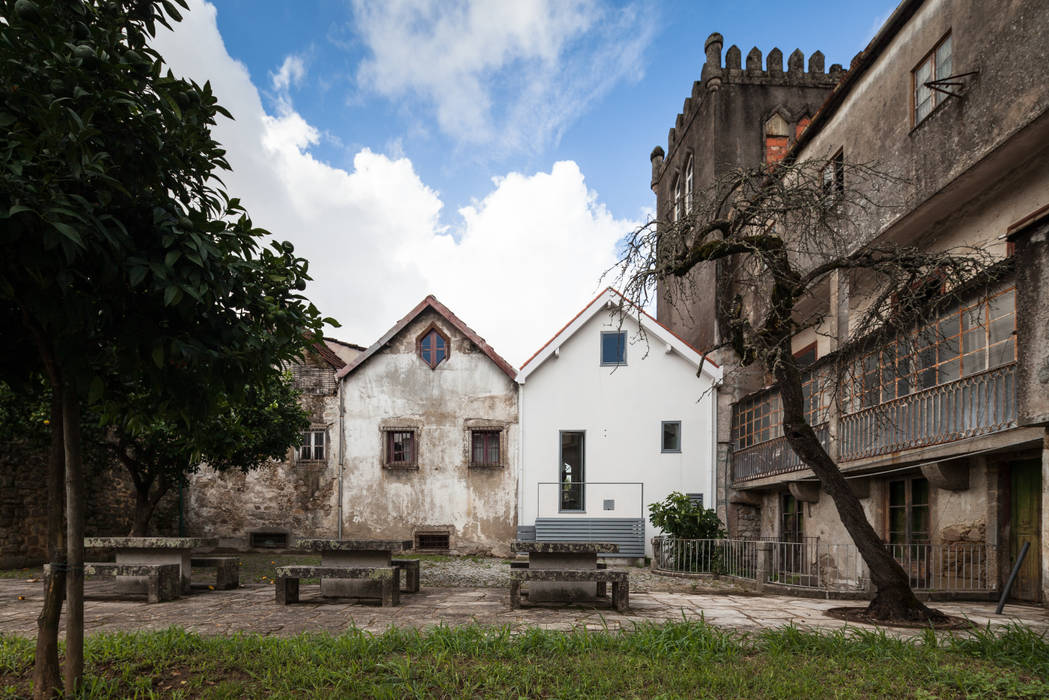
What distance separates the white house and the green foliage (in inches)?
77.7

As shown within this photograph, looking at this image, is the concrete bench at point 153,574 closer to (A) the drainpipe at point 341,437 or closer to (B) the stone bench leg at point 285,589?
(B) the stone bench leg at point 285,589

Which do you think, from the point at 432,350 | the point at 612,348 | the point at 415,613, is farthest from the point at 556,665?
the point at 432,350

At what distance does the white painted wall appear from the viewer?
19.9 metres

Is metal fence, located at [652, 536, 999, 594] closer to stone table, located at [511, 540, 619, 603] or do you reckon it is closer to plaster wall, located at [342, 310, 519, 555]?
stone table, located at [511, 540, 619, 603]

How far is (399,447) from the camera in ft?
68.8

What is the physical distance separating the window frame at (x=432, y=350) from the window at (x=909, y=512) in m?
12.2

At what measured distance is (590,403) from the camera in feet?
67.3

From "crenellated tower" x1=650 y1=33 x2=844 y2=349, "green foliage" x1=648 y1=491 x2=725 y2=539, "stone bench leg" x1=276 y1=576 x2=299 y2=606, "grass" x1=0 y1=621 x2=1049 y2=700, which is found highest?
"crenellated tower" x1=650 y1=33 x2=844 y2=349

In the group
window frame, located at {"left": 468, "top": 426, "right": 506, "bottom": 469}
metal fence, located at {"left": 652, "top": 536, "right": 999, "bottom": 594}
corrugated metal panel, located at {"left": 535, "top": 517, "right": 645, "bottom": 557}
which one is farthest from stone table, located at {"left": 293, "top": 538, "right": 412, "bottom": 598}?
window frame, located at {"left": 468, "top": 426, "right": 506, "bottom": 469}

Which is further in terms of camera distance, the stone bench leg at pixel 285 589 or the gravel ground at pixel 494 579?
the gravel ground at pixel 494 579

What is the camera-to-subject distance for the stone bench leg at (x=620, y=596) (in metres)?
8.40

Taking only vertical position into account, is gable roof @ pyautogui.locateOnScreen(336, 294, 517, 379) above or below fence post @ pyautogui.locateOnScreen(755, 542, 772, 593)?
above

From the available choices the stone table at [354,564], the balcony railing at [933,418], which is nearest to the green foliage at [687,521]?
the balcony railing at [933,418]

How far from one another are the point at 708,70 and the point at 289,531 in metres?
18.5
